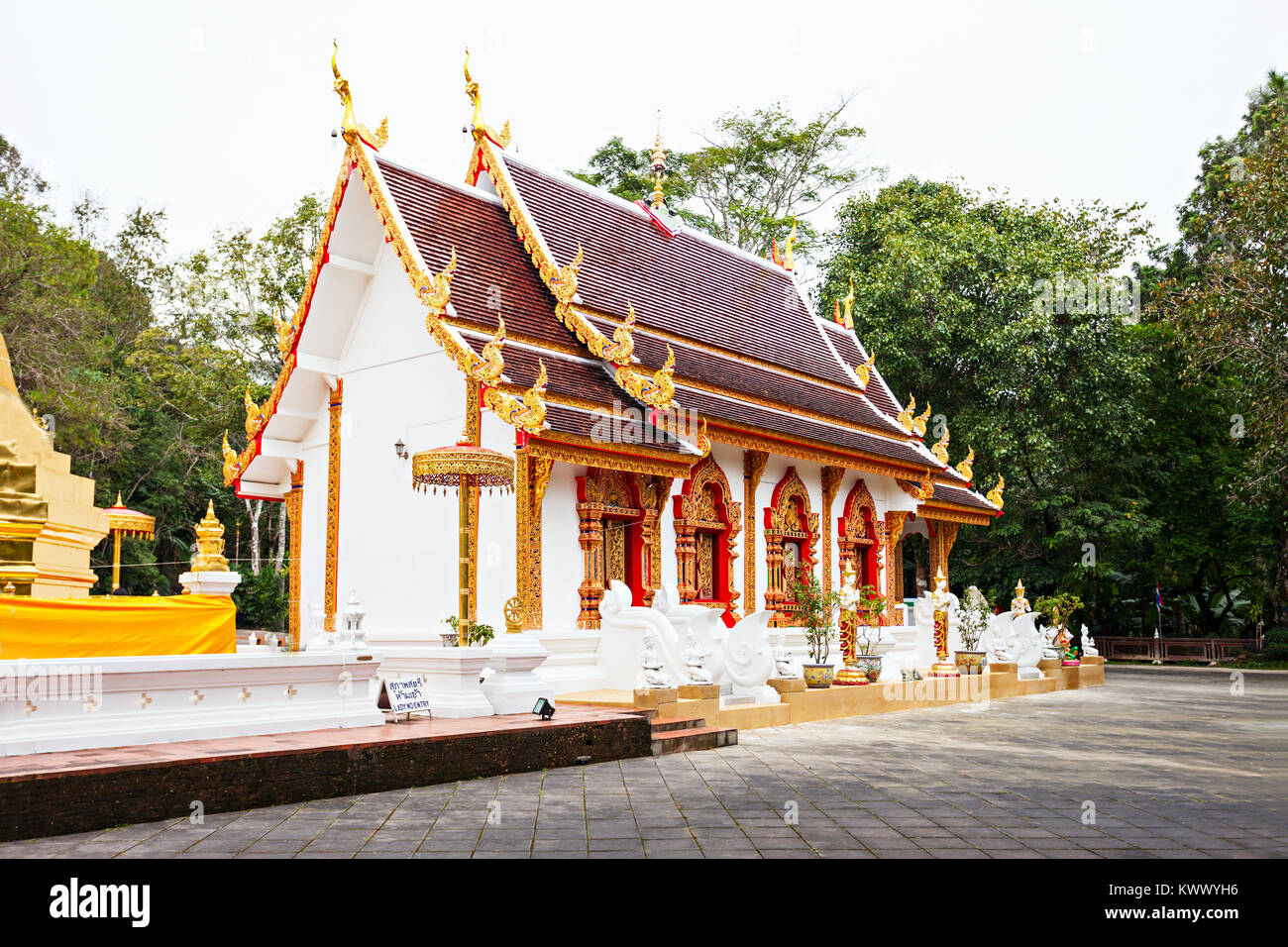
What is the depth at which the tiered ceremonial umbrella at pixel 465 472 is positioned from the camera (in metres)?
9.73

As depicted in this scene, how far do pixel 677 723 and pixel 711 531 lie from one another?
4557 mm

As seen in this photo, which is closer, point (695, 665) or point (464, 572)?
point (464, 572)

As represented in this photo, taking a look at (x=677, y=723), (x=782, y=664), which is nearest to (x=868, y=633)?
(x=782, y=664)

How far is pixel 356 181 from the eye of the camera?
41.3ft

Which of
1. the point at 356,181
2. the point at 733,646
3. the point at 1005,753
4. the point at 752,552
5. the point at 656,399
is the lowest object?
the point at 1005,753

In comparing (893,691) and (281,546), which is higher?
(281,546)

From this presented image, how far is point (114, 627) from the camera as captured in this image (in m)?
7.73

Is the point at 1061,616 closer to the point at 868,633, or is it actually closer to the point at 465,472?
the point at 868,633

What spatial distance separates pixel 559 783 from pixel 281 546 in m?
20.2

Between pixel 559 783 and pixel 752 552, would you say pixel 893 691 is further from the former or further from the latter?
pixel 559 783

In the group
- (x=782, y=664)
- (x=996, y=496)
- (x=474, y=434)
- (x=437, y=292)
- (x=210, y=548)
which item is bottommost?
(x=782, y=664)

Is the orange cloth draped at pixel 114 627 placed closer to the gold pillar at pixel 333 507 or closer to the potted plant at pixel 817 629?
the gold pillar at pixel 333 507

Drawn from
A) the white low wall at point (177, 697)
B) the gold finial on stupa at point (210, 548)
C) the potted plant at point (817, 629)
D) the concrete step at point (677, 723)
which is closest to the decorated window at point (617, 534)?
the concrete step at point (677, 723)

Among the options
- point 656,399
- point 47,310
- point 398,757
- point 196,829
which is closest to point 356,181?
point 656,399
